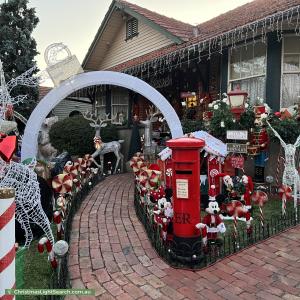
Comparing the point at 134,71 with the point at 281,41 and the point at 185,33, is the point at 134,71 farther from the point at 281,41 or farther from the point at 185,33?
the point at 281,41

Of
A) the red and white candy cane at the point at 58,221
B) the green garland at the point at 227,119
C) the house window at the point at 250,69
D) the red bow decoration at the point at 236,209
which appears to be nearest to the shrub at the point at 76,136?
the house window at the point at 250,69

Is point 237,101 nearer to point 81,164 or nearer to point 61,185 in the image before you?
point 81,164

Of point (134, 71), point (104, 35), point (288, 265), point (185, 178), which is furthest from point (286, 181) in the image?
point (104, 35)

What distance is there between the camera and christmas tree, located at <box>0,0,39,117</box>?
53.6ft

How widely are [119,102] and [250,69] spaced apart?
331 inches

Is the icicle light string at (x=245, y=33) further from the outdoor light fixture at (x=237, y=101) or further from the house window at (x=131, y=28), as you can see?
the house window at (x=131, y=28)

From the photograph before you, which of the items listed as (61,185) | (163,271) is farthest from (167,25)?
(163,271)

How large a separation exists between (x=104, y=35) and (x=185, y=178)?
14582 mm

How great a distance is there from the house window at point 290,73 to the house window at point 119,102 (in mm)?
8580

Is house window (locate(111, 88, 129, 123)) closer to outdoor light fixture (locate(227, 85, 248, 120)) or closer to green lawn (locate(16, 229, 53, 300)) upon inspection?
outdoor light fixture (locate(227, 85, 248, 120))

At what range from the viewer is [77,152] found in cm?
1323

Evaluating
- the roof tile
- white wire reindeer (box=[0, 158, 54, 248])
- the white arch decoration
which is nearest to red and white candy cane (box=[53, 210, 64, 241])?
white wire reindeer (box=[0, 158, 54, 248])

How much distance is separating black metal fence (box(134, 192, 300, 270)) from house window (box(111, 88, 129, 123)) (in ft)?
35.6

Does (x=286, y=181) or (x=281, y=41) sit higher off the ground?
(x=281, y=41)
